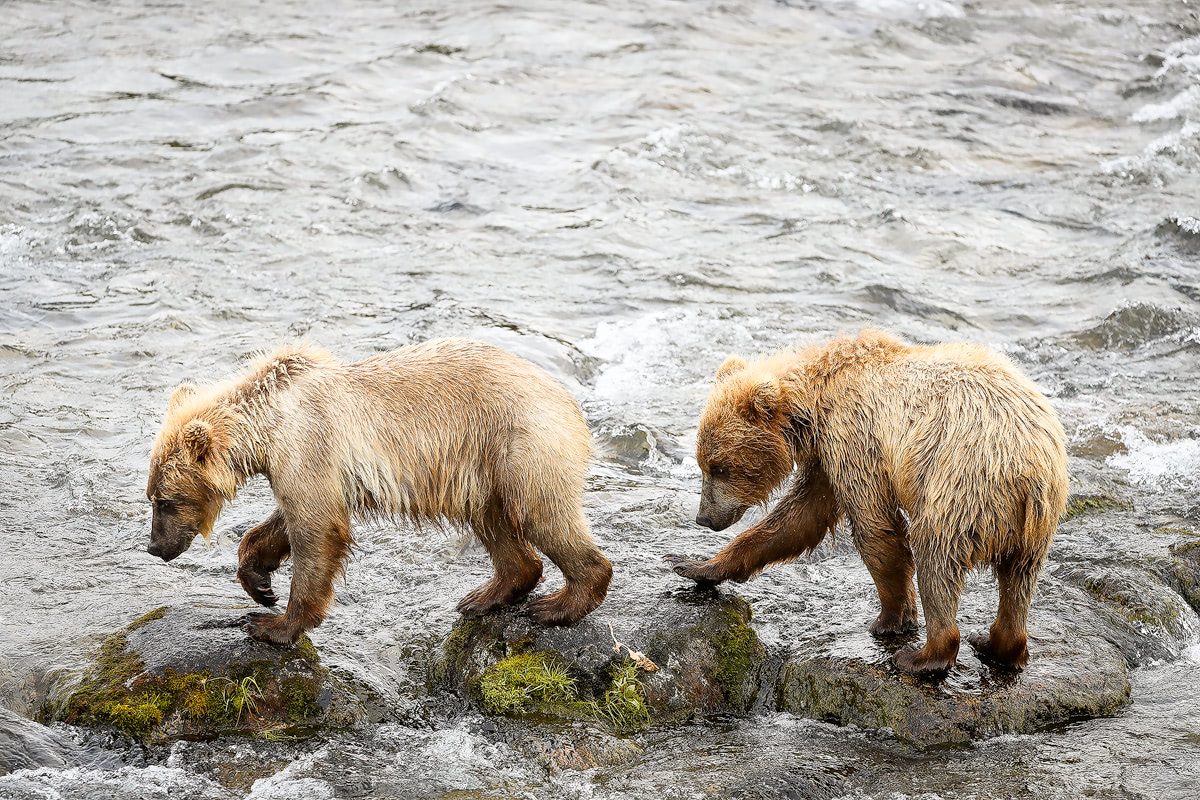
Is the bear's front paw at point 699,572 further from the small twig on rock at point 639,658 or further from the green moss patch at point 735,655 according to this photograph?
the small twig on rock at point 639,658

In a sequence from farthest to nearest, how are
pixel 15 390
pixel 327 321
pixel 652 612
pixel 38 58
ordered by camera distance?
pixel 38 58
pixel 327 321
pixel 15 390
pixel 652 612

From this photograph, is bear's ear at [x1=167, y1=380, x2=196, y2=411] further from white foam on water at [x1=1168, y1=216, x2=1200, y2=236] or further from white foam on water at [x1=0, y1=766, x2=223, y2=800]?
white foam on water at [x1=1168, y1=216, x2=1200, y2=236]

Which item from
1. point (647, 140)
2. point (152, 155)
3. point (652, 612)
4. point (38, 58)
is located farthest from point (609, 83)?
point (652, 612)

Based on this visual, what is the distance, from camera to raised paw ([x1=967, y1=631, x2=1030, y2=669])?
5961 mm

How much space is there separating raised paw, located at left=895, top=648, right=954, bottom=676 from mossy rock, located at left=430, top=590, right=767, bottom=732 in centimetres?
73

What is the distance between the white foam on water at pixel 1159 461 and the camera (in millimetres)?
8375

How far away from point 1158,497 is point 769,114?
32.1 ft

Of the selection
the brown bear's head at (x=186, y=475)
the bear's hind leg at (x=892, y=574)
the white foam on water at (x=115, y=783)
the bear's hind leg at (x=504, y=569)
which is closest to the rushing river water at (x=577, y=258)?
the white foam on water at (x=115, y=783)

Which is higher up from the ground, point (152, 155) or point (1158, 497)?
point (152, 155)

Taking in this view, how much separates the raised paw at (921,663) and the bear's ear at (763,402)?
1380 millimetres

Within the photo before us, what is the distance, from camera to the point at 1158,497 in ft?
26.8

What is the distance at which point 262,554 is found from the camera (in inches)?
248

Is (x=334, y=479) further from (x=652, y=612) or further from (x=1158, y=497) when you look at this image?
(x=1158, y=497)

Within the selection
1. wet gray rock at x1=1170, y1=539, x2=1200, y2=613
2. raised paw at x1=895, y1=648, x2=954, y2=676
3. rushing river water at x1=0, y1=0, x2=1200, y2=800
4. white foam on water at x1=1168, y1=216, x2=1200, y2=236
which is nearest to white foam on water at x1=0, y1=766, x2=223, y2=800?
rushing river water at x1=0, y1=0, x2=1200, y2=800
